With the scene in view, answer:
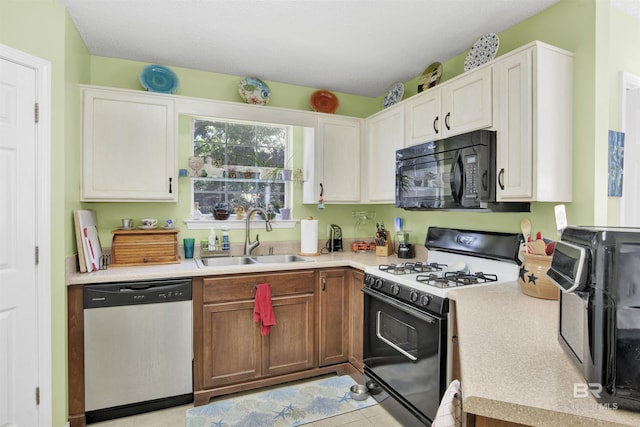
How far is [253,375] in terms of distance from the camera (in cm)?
254

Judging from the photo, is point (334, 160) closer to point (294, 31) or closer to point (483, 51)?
point (294, 31)

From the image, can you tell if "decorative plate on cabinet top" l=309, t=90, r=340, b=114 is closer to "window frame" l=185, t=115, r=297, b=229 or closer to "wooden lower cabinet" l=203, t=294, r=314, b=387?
"window frame" l=185, t=115, r=297, b=229

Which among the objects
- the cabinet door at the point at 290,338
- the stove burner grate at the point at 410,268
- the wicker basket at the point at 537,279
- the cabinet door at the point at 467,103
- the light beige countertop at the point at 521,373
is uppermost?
the cabinet door at the point at 467,103

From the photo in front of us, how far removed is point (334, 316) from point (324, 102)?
6.54 feet

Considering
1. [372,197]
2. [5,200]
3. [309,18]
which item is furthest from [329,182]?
[5,200]

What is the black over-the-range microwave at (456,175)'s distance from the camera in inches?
78.9

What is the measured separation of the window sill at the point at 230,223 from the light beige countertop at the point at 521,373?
7.02 feet

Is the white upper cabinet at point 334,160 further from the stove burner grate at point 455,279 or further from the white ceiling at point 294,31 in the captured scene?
the stove burner grate at point 455,279

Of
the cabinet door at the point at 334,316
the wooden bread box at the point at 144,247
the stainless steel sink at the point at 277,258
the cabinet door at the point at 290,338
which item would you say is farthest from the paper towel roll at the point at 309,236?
the wooden bread box at the point at 144,247

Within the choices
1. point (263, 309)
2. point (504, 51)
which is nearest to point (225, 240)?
point (263, 309)

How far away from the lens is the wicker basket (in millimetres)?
1622

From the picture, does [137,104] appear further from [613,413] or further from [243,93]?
[613,413]

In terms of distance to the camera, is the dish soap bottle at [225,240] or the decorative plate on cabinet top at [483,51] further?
the dish soap bottle at [225,240]

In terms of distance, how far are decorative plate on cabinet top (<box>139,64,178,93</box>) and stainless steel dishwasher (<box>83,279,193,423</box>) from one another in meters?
1.53
